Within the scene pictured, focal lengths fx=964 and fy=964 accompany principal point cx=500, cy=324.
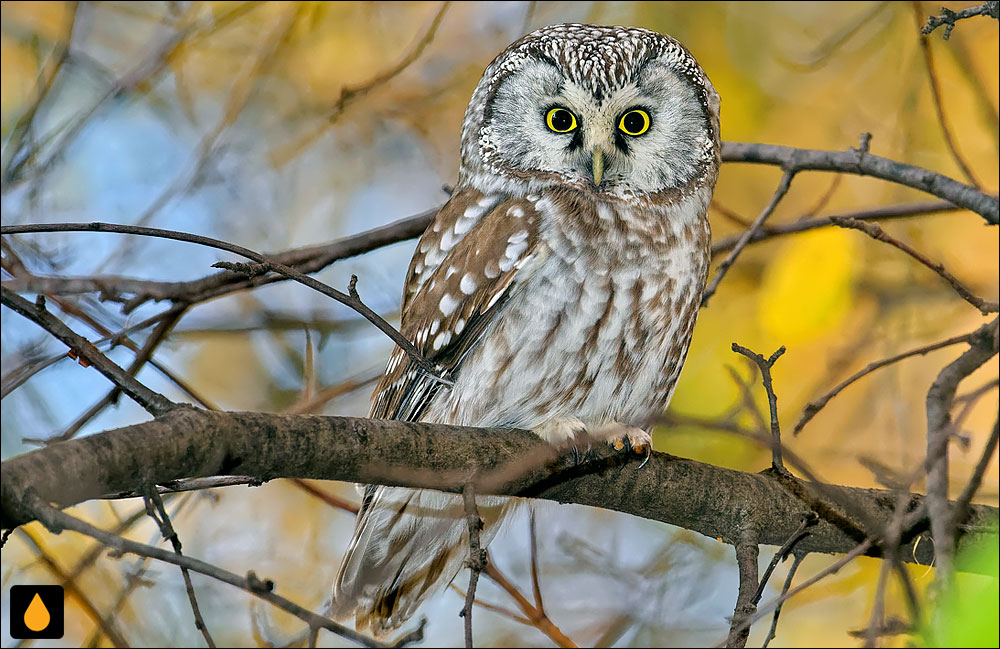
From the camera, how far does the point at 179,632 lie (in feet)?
14.1

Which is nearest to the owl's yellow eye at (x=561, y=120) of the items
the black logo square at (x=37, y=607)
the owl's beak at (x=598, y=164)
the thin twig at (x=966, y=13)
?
the owl's beak at (x=598, y=164)

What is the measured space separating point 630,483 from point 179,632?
8.57 ft

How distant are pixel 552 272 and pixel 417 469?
915 millimetres

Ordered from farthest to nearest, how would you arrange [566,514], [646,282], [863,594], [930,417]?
1. [566,514]
2. [863,594]
3. [646,282]
4. [930,417]

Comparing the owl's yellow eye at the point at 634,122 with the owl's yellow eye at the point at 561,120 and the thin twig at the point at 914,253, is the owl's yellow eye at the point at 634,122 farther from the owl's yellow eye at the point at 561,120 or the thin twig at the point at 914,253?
the thin twig at the point at 914,253

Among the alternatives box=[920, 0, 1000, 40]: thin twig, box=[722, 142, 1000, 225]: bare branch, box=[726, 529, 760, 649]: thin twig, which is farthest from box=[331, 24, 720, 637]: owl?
box=[920, 0, 1000, 40]: thin twig

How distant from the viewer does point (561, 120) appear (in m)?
3.05

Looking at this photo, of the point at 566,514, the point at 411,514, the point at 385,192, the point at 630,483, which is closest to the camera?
the point at 630,483

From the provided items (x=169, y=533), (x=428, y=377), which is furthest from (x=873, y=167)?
(x=169, y=533)

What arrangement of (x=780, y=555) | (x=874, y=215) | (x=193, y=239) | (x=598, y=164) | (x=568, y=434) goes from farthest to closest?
(x=874, y=215)
(x=598, y=164)
(x=568, y=434)
(x=780, y=555)
(x=193, y=239)

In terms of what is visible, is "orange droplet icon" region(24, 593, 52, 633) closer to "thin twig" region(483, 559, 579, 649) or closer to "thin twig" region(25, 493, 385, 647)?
"thin twig" region(483, 559, 579, 649)

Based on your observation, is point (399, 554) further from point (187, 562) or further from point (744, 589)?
point (187, 562)

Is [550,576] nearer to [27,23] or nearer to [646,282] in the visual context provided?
[646,282]

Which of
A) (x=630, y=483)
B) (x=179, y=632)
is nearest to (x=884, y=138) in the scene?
(x=630, y=483)
